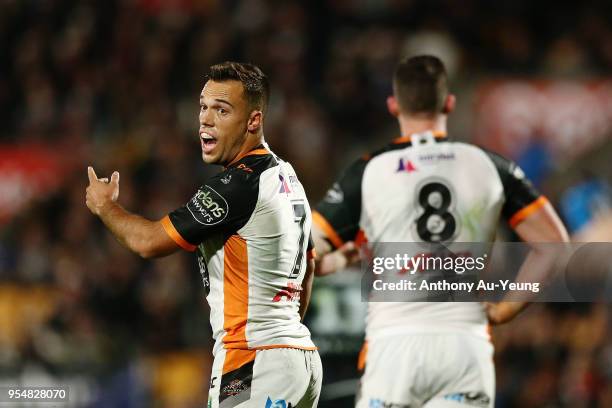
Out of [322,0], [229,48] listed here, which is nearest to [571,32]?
[322,0]

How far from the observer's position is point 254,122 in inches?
159

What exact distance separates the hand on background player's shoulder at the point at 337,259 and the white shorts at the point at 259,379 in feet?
3.61

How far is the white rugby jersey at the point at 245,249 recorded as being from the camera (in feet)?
12.6

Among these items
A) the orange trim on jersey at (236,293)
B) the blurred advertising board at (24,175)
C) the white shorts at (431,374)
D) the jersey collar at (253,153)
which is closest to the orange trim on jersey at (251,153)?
the jersey collar at (253,153)

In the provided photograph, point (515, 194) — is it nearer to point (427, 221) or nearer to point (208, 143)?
point (427, 221)

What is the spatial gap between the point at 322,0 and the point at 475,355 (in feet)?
25.1

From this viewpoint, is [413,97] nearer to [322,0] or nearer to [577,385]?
[577,385]

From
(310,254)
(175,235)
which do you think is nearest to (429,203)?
(310,254)

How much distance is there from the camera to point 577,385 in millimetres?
7180

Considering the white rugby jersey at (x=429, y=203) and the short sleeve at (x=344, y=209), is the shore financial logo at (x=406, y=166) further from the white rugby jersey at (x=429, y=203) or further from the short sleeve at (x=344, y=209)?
the short sleeve at (x=344, y=209)

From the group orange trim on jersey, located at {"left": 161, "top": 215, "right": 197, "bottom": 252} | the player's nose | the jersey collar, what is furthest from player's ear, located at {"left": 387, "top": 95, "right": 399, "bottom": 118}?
orange trim on jersey, located at {"left": 161, "top": 215, "right": 197, "bottom": 252}

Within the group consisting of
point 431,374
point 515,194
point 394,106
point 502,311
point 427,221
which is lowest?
point 431,374

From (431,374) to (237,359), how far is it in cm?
101

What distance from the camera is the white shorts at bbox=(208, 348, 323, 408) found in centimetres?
379
